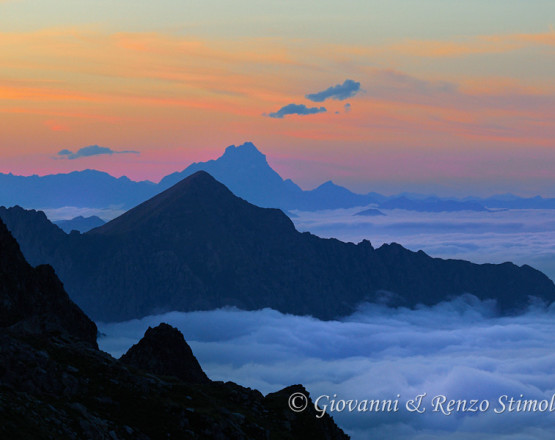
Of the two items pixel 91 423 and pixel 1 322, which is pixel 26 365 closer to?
pixel 91 423

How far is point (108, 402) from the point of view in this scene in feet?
263

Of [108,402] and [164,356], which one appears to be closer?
[108,402]

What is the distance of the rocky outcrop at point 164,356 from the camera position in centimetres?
14575

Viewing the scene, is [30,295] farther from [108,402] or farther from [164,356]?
[108,402]

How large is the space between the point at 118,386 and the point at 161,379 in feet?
36.2

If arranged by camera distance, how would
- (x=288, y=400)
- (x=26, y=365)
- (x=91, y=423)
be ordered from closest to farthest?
1. (x=91, y=423)
2. (x=26, y=365)
3. (x=288, y=400)

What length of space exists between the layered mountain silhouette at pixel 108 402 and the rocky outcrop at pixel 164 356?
4342 cm

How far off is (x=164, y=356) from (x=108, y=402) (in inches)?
2652

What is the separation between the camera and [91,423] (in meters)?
69.9

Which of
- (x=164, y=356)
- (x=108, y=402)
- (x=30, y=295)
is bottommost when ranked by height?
(x=108, y=402)

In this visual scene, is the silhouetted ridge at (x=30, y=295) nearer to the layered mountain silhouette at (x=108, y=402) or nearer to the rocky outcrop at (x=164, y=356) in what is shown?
the rocky outcrop at (x=164, y=356)

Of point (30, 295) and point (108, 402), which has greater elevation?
point (30, 295)

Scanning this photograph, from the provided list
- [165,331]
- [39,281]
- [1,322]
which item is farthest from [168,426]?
[39,281]

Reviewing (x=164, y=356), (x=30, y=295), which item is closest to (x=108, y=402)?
(x=164, y=356)
